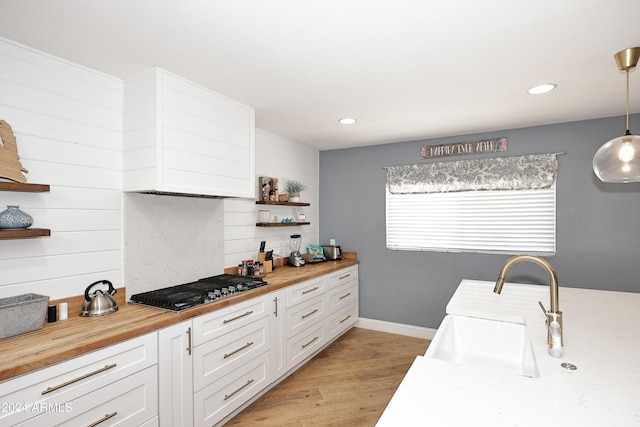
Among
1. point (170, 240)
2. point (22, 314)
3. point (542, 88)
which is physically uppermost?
point (542, 88)

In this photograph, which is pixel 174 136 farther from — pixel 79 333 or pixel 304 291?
pixel 304 291

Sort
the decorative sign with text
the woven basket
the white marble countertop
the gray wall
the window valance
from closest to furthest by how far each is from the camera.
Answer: the white marble countertop
the woven basket
the gray wall
the window valance
the decorative sign with text

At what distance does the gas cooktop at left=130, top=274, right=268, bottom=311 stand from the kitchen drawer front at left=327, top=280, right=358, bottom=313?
1.16 metres

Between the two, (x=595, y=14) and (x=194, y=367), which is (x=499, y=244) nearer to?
(x=595, y=14)

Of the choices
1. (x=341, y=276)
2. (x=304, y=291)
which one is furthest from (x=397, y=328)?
(x=304, y=291)

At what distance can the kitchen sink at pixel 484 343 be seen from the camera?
5.15ft

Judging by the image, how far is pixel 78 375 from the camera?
1.49 metres

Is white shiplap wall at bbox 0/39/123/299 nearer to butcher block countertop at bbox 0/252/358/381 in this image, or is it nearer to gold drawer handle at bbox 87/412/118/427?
butcher block countertop at bbox 0/252/358/381

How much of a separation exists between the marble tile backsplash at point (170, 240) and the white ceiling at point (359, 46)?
92 centimetres

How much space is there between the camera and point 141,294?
2232 millimetres

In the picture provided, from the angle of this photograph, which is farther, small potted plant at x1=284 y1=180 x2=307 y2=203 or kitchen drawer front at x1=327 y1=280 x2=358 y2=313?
small potted plant at x1=284 y1=180 x2=307 y2=203

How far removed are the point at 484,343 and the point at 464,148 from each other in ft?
8.30

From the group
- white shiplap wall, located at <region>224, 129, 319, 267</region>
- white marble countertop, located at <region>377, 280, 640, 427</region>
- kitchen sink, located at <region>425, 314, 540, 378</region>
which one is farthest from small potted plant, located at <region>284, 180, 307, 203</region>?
white marble countertop, located at <region>377, 280, 640, 427</region>

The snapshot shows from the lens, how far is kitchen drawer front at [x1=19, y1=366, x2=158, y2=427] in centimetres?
142
